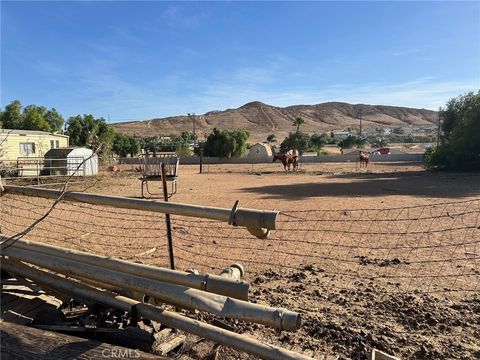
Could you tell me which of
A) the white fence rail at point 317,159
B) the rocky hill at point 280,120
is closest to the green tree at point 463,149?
the white fence rail at point 317,159

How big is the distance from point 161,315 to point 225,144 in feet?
172

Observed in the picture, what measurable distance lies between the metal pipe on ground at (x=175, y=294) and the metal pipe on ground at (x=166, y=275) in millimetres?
30

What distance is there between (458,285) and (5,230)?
269 inches

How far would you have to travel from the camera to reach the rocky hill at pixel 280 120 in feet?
491

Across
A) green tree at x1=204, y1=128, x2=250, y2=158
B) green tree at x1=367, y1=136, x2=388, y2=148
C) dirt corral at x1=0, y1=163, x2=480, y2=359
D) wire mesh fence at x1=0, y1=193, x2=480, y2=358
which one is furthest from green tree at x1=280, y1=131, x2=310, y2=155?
wire mesh fence at x1=0, y1=193, x2=480, y2=358

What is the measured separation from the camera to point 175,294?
2.42 metres

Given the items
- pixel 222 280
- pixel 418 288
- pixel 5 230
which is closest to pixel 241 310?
pixel 222 280

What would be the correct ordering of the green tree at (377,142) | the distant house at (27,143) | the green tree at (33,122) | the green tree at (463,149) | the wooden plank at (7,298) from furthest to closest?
the green tree at (377,142), the green tree at (33,122), the distant house at (27,143), the green tree at (463,149), the wooden plank at (7,298)

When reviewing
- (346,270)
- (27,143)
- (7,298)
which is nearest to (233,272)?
(7,298)

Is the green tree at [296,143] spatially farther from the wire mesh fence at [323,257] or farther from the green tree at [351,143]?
the wire mesh fence at [323,257]

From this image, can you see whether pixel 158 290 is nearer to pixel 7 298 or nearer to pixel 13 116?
pixel 7 298

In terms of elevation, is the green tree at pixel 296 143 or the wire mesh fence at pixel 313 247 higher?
the green tree at pixel 296 143

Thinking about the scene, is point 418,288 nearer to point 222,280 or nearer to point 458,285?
point 458,285

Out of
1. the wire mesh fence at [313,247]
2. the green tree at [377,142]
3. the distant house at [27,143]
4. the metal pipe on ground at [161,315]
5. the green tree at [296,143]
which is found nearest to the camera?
the metal pipe on ground at [161,315]
